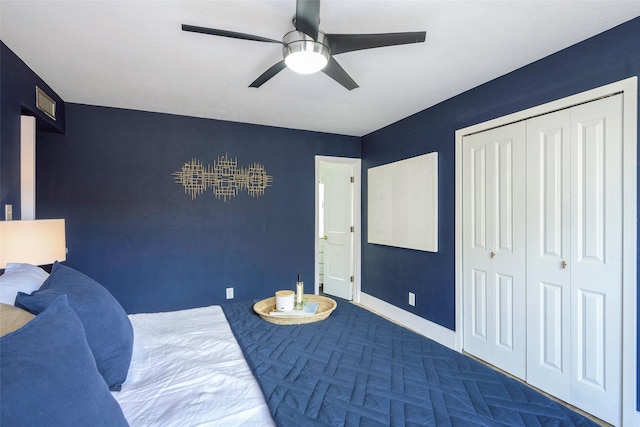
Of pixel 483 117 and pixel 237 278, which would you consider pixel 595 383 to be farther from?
pixel 237 278

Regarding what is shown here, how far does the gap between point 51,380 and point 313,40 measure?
1686mm

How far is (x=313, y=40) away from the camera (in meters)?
1.63

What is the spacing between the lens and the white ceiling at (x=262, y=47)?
1.69 meters

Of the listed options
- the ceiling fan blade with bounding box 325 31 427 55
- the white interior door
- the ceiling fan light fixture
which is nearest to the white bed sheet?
the ceiling fan light fixture

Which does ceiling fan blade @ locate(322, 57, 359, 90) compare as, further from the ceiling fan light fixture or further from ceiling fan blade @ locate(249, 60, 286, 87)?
ceiling fan blade @ locate(249, 60, 286, 87)

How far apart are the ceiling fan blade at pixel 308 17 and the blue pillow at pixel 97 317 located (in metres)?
1.52

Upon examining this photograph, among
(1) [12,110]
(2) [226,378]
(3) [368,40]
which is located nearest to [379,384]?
(2) [226,378]

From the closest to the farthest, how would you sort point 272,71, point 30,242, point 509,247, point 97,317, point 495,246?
point 97,317, point 30,242, point 272,71, point 509,247, point 495,246

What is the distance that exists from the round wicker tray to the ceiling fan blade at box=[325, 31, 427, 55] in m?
1.54

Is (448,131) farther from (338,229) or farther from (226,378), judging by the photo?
(226,378)

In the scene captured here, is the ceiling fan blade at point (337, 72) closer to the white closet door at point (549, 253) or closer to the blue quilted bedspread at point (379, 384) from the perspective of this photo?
the white closet door at point (549, 253)

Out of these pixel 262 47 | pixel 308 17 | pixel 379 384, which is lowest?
pixel 379 384

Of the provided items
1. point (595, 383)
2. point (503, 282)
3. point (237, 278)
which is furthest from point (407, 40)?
point (237, 278)

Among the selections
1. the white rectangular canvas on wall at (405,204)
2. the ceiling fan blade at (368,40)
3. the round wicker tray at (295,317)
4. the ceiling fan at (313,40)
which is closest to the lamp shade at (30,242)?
the round wicker tray at (295,317)
